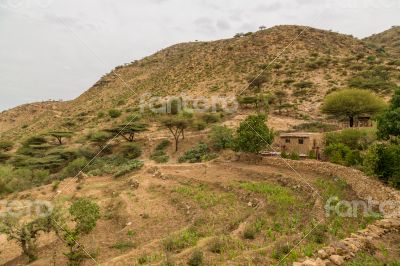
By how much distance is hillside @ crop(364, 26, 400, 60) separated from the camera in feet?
271

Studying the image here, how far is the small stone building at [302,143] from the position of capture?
25766mm

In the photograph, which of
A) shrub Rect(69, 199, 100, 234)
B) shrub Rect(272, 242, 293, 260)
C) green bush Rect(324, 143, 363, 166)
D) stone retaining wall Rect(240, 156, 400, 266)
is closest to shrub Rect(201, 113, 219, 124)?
stone retaining wall Rect(240, 156, 400, 266)

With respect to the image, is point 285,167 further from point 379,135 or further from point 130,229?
point 130,229

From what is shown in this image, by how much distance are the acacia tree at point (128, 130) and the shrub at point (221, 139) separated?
9.71m

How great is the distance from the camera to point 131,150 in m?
35.5

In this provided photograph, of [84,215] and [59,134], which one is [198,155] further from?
[59,134]

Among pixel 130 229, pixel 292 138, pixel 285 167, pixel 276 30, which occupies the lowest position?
pixel 130 229

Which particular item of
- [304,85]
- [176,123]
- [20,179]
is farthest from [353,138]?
[20,179]

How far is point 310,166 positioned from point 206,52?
49.9 m

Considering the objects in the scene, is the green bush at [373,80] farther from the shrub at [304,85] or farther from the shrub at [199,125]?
the shrub at [199,125]

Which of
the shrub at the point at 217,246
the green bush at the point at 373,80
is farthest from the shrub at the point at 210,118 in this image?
the shrub at the point at 217,246

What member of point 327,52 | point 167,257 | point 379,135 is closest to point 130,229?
point 167,257

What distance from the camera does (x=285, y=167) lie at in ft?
76.1

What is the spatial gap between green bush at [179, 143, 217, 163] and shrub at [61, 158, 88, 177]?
861 cm
